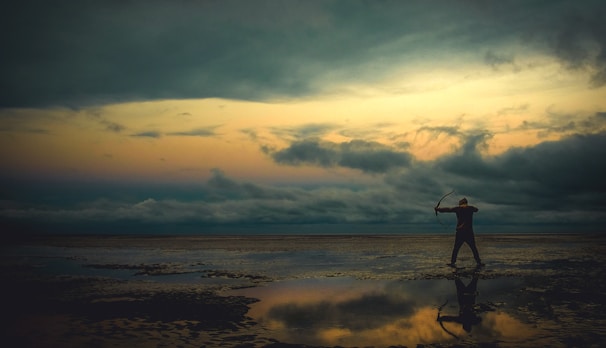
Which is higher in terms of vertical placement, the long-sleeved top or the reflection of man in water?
the long-sleeved top

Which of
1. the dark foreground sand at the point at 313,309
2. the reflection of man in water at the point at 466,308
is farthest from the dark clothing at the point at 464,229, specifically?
the reflection of man in water at the point at 466,308

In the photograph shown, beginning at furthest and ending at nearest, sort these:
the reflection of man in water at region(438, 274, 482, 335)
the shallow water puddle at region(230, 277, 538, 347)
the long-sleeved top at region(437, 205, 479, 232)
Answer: the long-sleeved top at region(437, 205, 479, 232) < the reflection of man in water at region(438, 274, 482, 335) < the shallow water puddle at region(230, 277, 538, 347)

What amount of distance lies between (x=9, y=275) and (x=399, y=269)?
57.5ft

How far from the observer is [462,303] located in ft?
36.1

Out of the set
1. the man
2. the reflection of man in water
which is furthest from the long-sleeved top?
the reflection of man in water

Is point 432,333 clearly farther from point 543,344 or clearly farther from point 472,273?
point 472,273

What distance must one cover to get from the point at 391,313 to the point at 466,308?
73.7 inches

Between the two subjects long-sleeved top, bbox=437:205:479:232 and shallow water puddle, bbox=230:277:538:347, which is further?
long-sleeved top, bbox=437:205:479:232

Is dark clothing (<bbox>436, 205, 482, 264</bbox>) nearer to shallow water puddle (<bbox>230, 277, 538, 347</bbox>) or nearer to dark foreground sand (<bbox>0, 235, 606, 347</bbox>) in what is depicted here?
dark foreground sand (<bbox>0, 235, 606, 347</bbox>)

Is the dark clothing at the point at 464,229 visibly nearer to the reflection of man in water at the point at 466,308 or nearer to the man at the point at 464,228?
the man at the point at 464,228

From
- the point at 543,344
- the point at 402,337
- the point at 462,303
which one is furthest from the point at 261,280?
the point at 543,344

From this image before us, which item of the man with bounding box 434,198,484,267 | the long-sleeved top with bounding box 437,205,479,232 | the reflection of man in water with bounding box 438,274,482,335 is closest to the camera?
the reflection of man in water with bounding box 438,274,482,335

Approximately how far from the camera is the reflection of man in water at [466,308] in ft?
29.6

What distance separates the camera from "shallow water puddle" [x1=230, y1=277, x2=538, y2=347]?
7.95 metres
